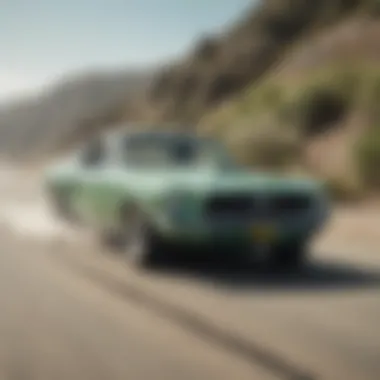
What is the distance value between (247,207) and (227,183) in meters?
0.40

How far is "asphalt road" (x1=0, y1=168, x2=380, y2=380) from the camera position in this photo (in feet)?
21.4

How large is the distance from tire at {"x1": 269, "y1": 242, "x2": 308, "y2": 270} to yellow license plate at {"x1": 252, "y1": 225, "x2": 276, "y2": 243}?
0.84 meters

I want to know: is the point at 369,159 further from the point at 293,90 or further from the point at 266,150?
the point at 293,90

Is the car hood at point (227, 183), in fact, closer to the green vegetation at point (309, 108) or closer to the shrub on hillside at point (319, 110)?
the green vegetation at point (309, 108)

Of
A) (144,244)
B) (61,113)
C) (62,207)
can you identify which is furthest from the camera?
(61,113)

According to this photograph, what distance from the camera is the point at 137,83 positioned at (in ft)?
419

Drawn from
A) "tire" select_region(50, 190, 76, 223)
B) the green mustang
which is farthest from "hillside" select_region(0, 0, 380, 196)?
the green mustang

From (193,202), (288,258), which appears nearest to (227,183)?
(193,202)

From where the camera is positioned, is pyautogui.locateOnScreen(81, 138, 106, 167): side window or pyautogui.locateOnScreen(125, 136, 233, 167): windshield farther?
pyautogui.locateOnScreen(81, 138, 106, 167): side window

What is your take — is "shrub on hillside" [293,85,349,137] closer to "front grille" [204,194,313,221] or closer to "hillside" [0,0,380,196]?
"hillside" [0,0,380,196]

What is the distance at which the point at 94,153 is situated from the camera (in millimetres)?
14039

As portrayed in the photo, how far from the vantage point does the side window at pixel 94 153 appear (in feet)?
44.8

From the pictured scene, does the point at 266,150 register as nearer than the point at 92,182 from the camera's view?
No

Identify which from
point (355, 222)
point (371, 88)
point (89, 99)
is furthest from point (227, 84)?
point (355, 222)
